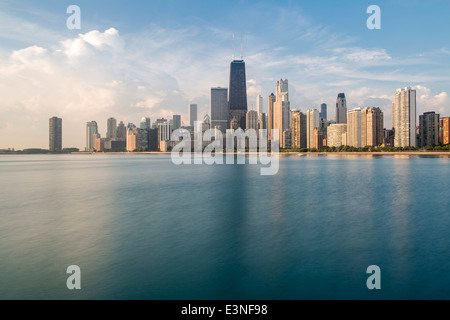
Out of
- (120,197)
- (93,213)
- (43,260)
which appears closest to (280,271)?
(43,260)

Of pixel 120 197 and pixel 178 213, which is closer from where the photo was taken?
pixel 178 213

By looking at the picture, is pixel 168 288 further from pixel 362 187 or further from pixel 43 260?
pixel 362 187

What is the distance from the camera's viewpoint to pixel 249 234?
97.3ft

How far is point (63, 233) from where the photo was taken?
99.6 ft

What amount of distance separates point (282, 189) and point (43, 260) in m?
47.0

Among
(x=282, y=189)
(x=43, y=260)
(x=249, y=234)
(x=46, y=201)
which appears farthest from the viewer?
(x=282, y=189)

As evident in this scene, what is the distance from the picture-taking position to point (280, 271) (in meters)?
20.8

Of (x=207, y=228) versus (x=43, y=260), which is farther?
(x=207, y=228)

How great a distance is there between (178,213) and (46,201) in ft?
84.0

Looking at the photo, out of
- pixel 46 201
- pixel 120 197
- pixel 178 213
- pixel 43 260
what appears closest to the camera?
pixel 43 260

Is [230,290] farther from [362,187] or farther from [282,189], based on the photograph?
[362,187]

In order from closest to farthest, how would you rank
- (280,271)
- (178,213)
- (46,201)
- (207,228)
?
(280,271) → (207,228) → (178,213) → (46,201)
